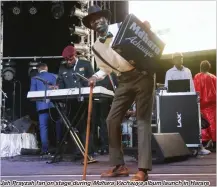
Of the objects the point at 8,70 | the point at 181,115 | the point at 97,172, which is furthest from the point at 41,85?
the point at 97,172

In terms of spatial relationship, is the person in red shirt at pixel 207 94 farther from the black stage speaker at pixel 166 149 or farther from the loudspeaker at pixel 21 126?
the loudspeaker at pixel 21 126

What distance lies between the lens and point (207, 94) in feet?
23.8

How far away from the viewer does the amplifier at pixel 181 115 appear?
6.29 metres

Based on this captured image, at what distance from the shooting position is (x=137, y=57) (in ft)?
10.7

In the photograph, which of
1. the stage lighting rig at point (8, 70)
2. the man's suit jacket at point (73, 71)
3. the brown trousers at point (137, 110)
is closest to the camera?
the brown trousers at point (137, 110)

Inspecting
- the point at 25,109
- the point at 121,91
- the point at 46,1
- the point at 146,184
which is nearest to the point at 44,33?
the point at 46,1

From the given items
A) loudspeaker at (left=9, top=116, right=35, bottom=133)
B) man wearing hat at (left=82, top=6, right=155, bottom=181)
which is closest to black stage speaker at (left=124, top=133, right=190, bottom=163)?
man wearing hat at (left=82, top=6, right=155, bottom=181)

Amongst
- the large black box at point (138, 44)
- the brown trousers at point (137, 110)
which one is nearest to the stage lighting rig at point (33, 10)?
the brown trousers at point (137, 110)

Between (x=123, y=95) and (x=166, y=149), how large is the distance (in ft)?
6.05

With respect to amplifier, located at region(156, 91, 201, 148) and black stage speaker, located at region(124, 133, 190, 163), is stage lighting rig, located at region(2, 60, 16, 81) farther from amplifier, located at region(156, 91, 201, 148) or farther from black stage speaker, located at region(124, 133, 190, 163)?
black stage speaker, located at region(124, 133, 190, 163)

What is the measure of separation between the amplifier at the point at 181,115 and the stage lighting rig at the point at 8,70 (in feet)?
14.8

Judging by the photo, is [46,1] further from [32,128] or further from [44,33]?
[32,128]

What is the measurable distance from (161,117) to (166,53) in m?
4.67

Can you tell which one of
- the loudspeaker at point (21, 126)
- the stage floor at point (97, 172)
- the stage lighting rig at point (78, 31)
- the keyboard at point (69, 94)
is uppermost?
the stage lighting rig at point (78, 31)
